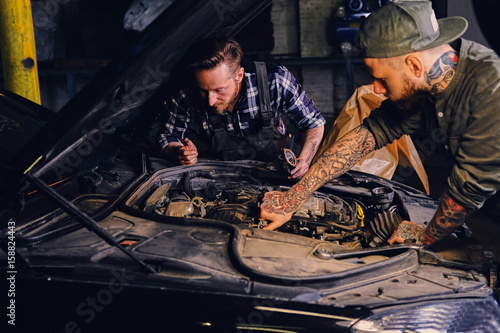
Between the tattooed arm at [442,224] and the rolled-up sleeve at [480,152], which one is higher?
the rolled-up sleeve at [480,152]

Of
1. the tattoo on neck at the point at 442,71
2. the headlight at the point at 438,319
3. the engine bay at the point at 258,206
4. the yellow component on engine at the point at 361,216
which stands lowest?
the headlight at the point at 438,319

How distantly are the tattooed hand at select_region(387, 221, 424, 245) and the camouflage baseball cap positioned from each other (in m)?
0.65

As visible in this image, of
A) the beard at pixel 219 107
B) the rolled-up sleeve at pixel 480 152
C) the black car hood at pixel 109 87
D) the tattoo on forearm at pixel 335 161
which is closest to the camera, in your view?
the black car hood at pixel 109 87

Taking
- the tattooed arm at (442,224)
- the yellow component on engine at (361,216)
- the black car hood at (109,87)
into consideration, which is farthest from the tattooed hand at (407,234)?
the black car hood at (109,87)

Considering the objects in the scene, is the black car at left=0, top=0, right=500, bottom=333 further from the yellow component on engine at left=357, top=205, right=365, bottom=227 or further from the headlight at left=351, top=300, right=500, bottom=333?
the yellow component on engine at left=357, top=205, right=365, bottom=227

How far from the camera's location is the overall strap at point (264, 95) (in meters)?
2.69

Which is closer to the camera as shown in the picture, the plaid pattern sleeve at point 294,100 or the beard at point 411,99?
the beard at point 411,99

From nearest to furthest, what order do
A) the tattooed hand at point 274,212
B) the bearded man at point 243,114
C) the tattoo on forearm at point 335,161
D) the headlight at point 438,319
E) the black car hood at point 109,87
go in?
the headlight at point 438,319 → the black car hood at point 109,87 → the tattooed hand at point 274,212 → the tattoo on forearm at point 335,161 → the bearded man at point 243,114

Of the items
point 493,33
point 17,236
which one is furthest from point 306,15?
point 17,236

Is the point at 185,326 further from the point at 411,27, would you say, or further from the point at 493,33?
the point at 493,33

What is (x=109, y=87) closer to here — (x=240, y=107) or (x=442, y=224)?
(x=442, y=224)

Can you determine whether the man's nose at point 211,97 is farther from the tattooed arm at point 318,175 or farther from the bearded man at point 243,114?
the tattooed arm at point 318,175

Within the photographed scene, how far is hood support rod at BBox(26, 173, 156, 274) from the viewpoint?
4.62 ft

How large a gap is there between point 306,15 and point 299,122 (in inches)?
167
